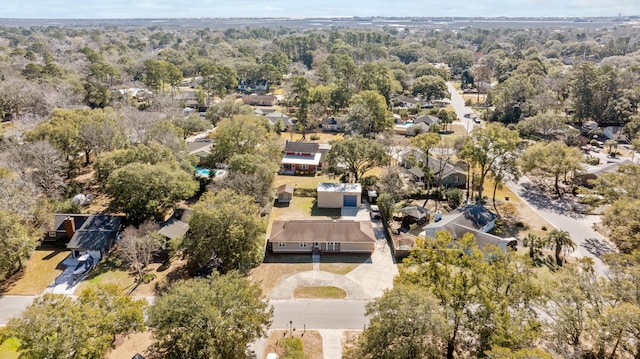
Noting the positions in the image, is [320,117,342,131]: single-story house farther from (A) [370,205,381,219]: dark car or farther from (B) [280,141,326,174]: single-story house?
(A) [370,205,381,219]: dark car

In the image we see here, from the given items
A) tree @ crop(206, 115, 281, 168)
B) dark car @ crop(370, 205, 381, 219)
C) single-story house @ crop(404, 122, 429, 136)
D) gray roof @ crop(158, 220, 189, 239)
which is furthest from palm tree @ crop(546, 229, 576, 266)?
single-story house @ crop(404, 122, 429, 136)

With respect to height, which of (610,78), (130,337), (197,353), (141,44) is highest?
(141,44)

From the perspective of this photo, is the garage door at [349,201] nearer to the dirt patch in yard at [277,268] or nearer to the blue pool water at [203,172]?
the dirt patch in yard at [277,268]

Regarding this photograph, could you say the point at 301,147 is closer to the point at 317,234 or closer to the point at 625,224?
the point at 317,234

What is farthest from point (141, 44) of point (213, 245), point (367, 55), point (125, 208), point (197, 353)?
point (197, 353)

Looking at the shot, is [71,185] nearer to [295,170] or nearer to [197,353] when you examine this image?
[295,170]

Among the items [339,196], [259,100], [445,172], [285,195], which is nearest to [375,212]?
[339,196]
